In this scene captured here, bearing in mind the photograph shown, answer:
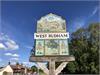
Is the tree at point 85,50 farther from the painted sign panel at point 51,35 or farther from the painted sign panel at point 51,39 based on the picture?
the painted sign panel at point 51,35

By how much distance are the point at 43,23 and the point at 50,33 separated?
596 millimetres

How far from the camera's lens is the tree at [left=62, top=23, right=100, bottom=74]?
1684 inches

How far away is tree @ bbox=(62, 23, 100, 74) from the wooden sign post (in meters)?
29.3

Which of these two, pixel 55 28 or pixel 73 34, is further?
pixel 73 34

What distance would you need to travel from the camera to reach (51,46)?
11852 millimetres

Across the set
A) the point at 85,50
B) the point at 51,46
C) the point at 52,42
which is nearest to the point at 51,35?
the point at 52,42

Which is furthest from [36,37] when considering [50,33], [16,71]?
[16,71]

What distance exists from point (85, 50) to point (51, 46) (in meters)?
33.3

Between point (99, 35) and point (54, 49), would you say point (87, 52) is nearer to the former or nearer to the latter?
point (99, 35)

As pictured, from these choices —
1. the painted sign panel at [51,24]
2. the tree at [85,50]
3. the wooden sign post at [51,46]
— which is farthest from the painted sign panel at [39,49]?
the tree at [85,50]

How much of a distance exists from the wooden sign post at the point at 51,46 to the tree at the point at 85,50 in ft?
96.0

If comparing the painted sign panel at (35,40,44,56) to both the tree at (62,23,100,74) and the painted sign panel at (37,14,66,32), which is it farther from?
the tree at (62,23,100,74)

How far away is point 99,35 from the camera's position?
139 feet

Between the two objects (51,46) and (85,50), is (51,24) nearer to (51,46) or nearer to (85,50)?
(51,46)
